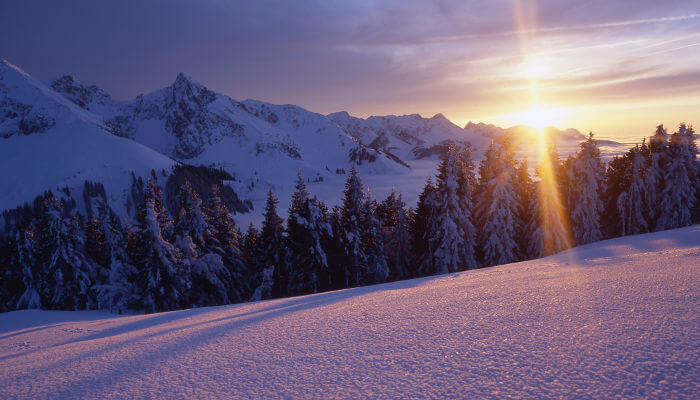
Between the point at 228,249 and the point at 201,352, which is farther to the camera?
the point at 228,249

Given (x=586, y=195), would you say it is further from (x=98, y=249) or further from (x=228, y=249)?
(x=98, y=249)

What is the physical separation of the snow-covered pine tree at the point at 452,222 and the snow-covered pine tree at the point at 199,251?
1712 cm

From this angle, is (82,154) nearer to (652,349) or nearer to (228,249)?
(228,249)

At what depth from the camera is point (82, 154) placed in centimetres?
18512

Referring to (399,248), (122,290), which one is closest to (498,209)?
(399,248)

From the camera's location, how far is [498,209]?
25641 millimetres

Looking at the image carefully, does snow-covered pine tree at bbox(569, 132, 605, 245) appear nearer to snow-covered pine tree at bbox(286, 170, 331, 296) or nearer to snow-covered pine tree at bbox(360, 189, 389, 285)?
snow-covered pine tree at bbox(360, 189, 389, 285)

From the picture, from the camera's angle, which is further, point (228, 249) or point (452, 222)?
point (228, 249)

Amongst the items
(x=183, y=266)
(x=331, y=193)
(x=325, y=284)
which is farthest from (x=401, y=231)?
(x=331, y=193)

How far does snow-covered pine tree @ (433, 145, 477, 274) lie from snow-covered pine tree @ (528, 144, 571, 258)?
6.00m

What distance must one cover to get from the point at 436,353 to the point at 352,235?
23063 millimetres

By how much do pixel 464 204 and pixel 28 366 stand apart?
25526 mm

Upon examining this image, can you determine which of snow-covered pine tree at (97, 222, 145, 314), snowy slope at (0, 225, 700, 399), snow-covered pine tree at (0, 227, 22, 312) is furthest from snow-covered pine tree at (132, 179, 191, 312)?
snow-covered pine tree at (0, 227, 22, 312)

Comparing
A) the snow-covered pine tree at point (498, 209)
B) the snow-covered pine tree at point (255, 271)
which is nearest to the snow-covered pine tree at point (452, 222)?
the snow-covered pine tree at point (498, 209)
